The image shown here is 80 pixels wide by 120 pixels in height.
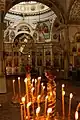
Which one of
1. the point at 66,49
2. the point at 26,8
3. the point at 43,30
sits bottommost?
the point at 66,49

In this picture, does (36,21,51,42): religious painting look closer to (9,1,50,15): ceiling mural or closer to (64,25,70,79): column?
(9,1,50,15): ceiling mural

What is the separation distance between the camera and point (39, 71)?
24.3m

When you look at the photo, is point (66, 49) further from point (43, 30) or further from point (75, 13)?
point (43, 30)

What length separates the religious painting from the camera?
26.0m

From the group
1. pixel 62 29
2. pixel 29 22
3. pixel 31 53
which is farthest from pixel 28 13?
pixel 62 29

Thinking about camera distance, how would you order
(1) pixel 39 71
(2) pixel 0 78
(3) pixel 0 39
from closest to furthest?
(2) pixel 0 78
(3) pixel 0 39
(1) pixel 39 71

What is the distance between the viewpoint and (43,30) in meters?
26.4

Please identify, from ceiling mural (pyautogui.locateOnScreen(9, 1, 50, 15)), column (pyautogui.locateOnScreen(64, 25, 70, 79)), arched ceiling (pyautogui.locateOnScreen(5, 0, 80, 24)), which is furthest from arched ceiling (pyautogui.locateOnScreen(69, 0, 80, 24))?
ceiling mural (pyautogui.locateOnScreen(9, 1, 50, 15))

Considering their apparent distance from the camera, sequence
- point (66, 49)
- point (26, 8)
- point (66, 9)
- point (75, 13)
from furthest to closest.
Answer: point (26, 8) → point (66, 49) → point (66, 9) → point (75, 13)

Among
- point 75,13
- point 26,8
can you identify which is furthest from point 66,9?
point 26,8

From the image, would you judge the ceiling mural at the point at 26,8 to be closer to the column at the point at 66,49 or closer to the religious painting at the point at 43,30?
the religious painting at the point at 43,30

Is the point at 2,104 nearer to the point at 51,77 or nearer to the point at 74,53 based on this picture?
the point at 51,77

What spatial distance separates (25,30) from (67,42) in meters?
10.2

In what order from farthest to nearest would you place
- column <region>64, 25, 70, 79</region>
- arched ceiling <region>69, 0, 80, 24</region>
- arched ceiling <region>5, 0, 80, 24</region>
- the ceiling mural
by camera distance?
the ceiling mural < column <region>64, 25, 70, 79</region> < arched ceiling <region>5, 0, 80, 24</region> < arched ceiling <region>69, 0, 80, 24</region>
